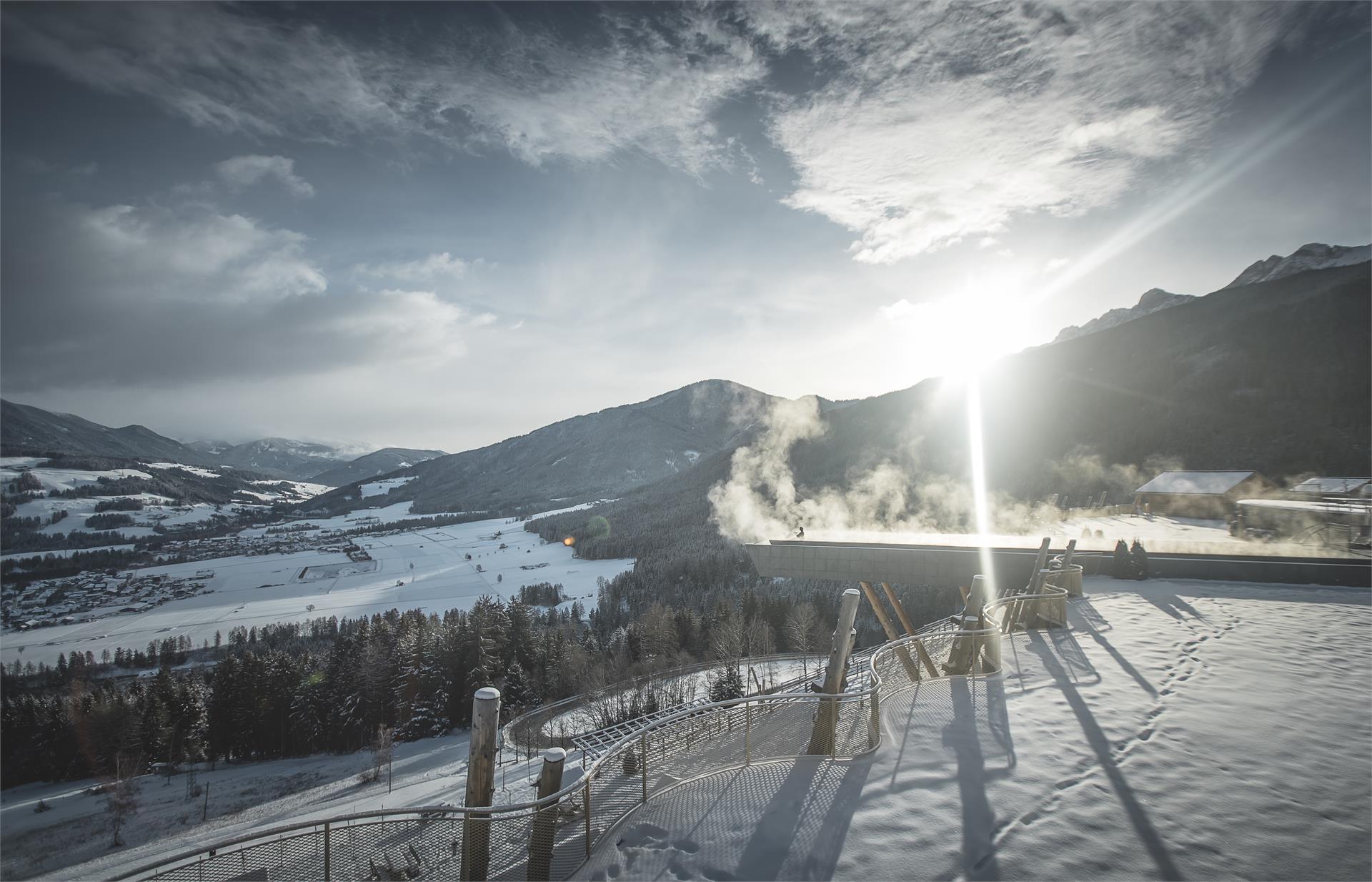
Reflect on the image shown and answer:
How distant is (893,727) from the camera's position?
7.76 m

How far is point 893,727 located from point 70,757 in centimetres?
6580

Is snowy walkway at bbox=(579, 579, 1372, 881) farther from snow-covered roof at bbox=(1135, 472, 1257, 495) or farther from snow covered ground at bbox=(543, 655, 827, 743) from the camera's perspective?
snow covered ground at bbox=(543, 655, 827, 743)

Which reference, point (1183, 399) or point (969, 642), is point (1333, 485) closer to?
point (969, 642)

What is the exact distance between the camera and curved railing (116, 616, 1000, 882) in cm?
572

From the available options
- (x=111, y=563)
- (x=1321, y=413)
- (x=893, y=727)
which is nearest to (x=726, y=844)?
(x=893, y=727)

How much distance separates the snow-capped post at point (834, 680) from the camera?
7250mm

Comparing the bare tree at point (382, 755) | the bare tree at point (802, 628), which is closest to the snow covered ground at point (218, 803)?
the bare tree at point (382, 755)

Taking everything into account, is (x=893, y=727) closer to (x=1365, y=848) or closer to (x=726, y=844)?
(x=726, y=844)

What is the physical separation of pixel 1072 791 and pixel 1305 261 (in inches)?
9689

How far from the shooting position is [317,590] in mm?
123188

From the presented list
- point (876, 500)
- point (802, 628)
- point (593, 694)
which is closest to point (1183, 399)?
point (876, 500)

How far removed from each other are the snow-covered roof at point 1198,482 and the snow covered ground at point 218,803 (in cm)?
3973

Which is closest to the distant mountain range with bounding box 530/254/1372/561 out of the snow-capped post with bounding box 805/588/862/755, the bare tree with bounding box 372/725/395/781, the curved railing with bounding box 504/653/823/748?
the curved railing with bounding box 504/653/823/748

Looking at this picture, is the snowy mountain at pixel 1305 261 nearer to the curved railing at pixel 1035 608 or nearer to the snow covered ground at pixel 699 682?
the snow covered ground at pixel 699 682
